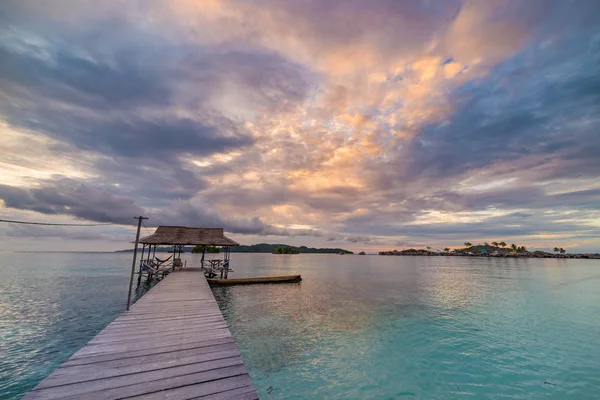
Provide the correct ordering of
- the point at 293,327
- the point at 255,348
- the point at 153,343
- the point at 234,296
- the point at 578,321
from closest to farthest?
1. the point at 153,343
2. the point at 255,348
3. the point at 293,327
4. the point at 578,321
5. the point at 234,296

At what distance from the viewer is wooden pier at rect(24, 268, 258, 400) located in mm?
4402

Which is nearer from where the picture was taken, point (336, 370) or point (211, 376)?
point (211, 376)

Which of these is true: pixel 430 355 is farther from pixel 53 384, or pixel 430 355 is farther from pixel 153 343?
pixel 53 384

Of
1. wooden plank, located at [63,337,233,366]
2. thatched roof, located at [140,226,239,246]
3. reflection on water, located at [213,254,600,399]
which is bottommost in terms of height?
reflection on water, located at [213,254,600,399]

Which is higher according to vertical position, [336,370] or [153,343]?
[153,343]

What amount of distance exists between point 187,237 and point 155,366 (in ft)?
95.8

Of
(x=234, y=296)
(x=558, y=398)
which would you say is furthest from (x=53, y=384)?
(x=234, y=296)

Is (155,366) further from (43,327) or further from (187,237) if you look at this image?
(187,237)

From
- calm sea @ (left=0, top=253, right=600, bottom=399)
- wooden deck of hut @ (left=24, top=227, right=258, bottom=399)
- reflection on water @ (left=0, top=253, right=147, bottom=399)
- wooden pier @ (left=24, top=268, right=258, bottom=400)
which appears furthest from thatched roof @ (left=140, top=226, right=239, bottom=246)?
wooden pier @ (left=24, top=268, right=258, bottom=400)

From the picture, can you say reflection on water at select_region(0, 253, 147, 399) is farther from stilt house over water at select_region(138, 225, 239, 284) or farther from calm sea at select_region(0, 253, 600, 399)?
stilt house over water at select_region(138, 225, 239, 284)

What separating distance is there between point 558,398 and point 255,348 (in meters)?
12.2

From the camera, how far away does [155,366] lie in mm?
5352

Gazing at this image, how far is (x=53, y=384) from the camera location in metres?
4.54

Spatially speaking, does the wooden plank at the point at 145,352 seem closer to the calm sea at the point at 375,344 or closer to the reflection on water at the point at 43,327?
the calm sea at the point at 375,344
